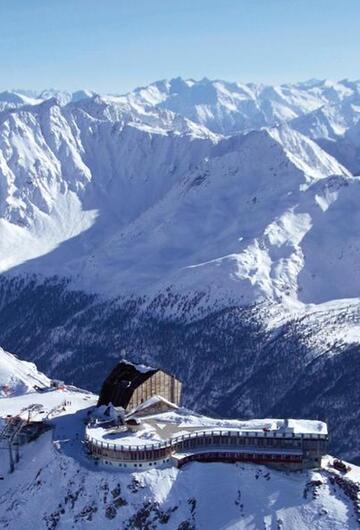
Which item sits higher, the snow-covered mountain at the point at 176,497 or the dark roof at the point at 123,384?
the dark roof at the point at 123,384

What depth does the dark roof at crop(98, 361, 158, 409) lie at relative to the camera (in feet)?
508

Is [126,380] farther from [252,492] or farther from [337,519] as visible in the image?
[337,519]

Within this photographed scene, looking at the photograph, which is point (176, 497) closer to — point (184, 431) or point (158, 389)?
point (184, 431)

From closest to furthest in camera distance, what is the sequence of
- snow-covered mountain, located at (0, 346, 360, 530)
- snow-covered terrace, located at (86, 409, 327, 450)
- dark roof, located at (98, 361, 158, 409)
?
1. snow-covered mountain, located at (0, 346, 360, 530)
2. snow-covered terrace, located at (86, 409, 327, 450)
3. dark roof, located at (98, 361, 158, 409)

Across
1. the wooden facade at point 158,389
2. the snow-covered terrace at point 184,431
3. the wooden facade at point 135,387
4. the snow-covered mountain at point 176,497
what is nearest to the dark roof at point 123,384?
the wooden facade at point 135,387

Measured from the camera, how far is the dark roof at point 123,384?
15475 cm

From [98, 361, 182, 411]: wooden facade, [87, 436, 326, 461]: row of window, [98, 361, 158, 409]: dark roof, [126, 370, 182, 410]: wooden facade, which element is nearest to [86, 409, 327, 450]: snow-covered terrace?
[87, 436, 326, 461]: row of window

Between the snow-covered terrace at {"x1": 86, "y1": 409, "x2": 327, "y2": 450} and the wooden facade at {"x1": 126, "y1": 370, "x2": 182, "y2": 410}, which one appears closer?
the snow-covered terrace at {"x1": 86, "y1": 409, "x2": 327, "y2": 450}

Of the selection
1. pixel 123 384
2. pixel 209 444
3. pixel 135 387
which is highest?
pixel 123 384

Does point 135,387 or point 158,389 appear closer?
point 135,387

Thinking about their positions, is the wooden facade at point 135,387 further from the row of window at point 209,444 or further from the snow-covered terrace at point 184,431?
the row of window at point 209,444

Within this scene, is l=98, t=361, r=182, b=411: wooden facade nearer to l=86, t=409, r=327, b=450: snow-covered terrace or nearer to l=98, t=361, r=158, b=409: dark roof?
l=98, t=361, r=158, b=409: dark roof

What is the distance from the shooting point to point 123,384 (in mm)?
158500

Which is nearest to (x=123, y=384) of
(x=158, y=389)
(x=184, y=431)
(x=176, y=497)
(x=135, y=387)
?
(x=135, y=387)
